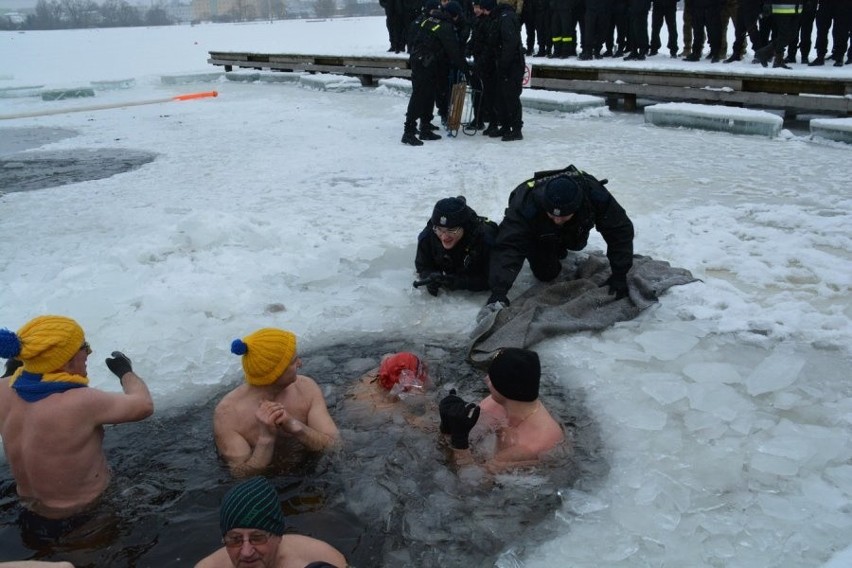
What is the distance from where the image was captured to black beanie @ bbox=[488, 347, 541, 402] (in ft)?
9.99

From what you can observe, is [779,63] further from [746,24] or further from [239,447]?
[239,447]

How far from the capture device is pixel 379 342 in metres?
4.27

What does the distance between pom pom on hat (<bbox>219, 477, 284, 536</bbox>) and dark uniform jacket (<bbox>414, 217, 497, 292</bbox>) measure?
8.62ft

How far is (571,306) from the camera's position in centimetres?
430

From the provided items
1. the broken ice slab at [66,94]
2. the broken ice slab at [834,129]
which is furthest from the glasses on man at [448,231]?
the broken ice slab at [66,94]

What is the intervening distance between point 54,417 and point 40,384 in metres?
0.13

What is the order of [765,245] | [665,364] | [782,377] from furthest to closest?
[765,245] → [665,364] → [782,377]

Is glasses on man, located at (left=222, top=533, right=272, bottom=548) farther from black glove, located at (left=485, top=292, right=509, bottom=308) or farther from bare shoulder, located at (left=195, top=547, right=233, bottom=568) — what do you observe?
black glove, located at (left=485, top=292, right=509, bottom=308)

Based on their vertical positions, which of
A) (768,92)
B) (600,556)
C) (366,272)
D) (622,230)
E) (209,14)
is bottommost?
(600,556)

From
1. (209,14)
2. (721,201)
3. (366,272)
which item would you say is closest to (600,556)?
(366,272)

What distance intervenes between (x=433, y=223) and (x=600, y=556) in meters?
2.42

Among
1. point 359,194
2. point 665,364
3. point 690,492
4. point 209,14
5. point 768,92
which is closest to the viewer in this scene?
point 690,492

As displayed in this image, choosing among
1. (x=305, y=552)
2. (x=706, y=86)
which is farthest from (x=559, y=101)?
(x=305, y=552)

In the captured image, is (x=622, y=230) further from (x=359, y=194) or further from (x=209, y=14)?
(x=209, y=14)
